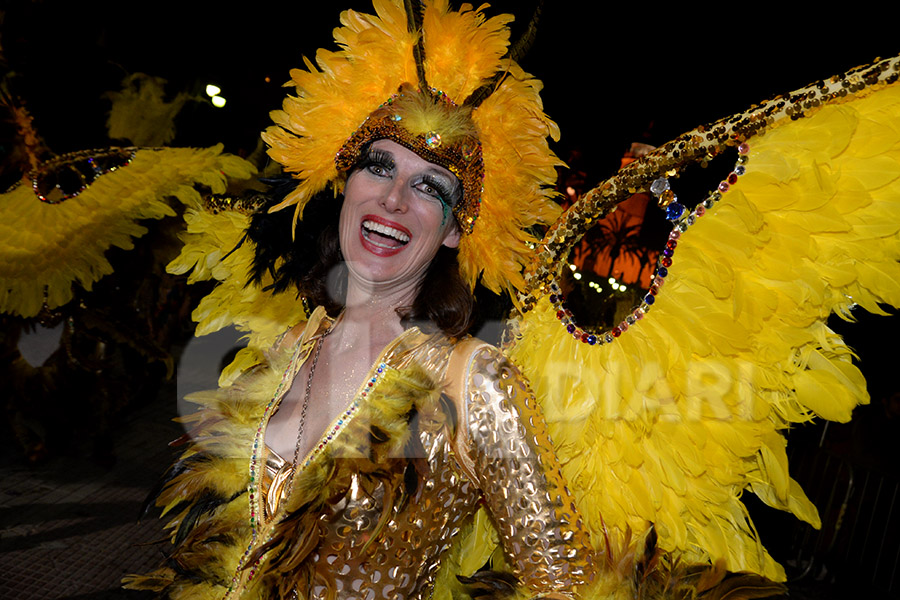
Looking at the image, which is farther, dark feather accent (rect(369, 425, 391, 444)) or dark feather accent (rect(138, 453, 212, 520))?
dark feather accent (rect(138, 453, 212, 520))

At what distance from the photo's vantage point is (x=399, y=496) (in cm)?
113

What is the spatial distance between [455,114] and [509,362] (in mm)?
527

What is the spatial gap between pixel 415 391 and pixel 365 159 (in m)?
0.52

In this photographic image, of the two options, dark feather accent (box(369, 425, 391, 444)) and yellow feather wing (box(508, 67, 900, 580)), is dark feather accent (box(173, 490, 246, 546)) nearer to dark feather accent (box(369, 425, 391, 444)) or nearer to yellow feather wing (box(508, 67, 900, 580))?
dark feather accent (box(369, 425, 391, 444))

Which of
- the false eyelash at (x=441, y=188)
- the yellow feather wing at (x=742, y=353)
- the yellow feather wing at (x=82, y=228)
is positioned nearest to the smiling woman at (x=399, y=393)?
the false eyelash at (x=441, y=188)

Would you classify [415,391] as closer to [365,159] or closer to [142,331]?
[365,159]

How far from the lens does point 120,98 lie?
3627 mm

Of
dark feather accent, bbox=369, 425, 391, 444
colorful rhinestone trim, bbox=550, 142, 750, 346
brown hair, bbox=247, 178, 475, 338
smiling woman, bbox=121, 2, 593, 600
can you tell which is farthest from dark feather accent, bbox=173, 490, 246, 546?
colorful rhinestone trim, bbox=550, 142, 750, 346

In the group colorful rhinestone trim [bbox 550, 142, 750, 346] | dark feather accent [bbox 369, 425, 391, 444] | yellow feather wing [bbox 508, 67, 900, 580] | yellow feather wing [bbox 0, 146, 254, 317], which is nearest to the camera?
yellow feather wing [bbox 508, 67, 900, 580]

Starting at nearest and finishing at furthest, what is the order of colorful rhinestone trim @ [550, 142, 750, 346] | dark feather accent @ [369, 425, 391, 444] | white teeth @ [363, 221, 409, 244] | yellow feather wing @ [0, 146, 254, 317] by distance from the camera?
colorful rhinestone trim @ [550, 142, 750, 346] → dark feather accent @ [369, 425, 391, 444] → white teeth @ [363, 221, 409, 244] → yellow feather wing @ [0, 146, 254, 317]

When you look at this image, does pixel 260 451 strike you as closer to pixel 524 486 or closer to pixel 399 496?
pixel 399 496

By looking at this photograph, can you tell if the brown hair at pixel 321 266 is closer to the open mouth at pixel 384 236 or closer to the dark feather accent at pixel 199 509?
the open mouth at pixel 384 236

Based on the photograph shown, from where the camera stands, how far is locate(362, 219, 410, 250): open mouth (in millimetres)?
1259

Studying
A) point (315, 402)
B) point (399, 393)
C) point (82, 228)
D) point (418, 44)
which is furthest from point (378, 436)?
point (82, 228)
